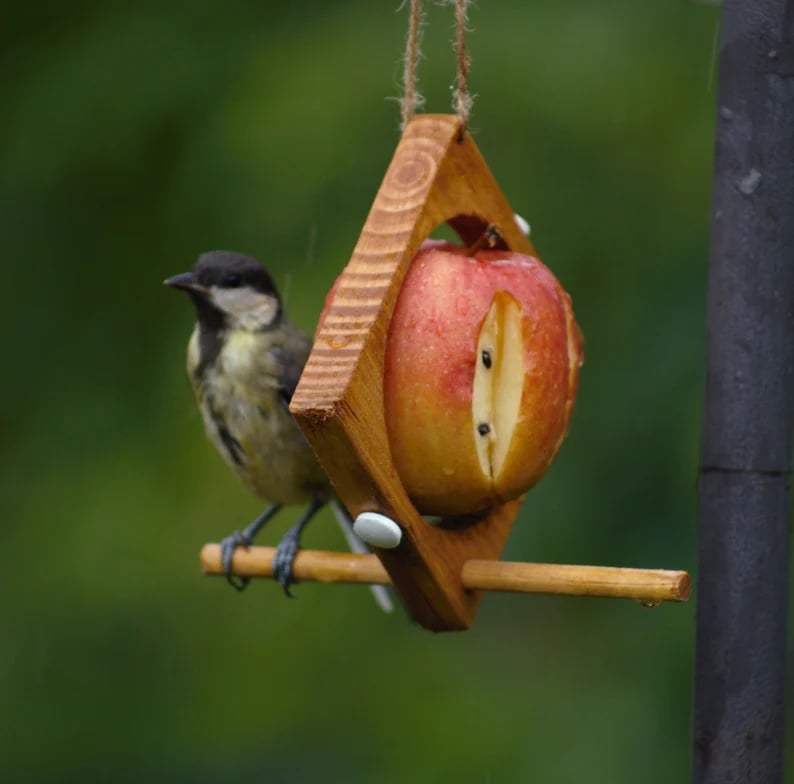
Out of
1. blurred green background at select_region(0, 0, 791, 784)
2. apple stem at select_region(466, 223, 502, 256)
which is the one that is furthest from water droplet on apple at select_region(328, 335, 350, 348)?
blurred green background at select_region(0, 0, 791, 784)

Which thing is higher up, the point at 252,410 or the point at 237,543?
the point at 252,410

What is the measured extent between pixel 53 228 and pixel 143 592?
905 millimetres

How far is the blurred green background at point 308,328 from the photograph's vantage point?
2.96 meters

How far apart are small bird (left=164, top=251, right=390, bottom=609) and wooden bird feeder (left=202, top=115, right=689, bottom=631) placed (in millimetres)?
569

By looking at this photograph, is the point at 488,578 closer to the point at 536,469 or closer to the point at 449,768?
the point at 536,469

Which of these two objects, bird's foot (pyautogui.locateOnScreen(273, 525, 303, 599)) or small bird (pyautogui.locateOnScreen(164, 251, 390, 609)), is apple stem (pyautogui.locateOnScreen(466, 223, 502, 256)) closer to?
bird's foot (pyautogui.locateOnScreen(273, 525, 303, 599))

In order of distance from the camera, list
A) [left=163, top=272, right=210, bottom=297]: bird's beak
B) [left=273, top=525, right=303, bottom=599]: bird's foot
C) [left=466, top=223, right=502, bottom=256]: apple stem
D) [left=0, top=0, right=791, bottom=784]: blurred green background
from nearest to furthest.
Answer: [left=466, top=223, right=502, bottom=256]: apple stem < [left=273, top=525, right=303, bottom=599]: bird's foot < [left=163, top=272, right=210, bottom=297]: bird's beak < [left=0, top=0, right=791, bottom=784]: blurred green background

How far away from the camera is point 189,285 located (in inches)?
99.2

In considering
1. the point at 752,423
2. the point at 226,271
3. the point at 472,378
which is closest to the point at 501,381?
the point at 472,378

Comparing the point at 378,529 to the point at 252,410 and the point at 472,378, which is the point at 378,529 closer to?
the point at 472,378

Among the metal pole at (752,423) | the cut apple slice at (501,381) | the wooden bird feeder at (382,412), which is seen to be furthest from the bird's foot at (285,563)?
the metal pole at (752,423)

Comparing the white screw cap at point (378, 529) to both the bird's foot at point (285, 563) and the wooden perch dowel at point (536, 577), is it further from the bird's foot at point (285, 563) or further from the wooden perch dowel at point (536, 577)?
the bird's foot at point (285, 563)

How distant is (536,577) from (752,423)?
1.00 ft

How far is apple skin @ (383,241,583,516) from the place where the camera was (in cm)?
179
